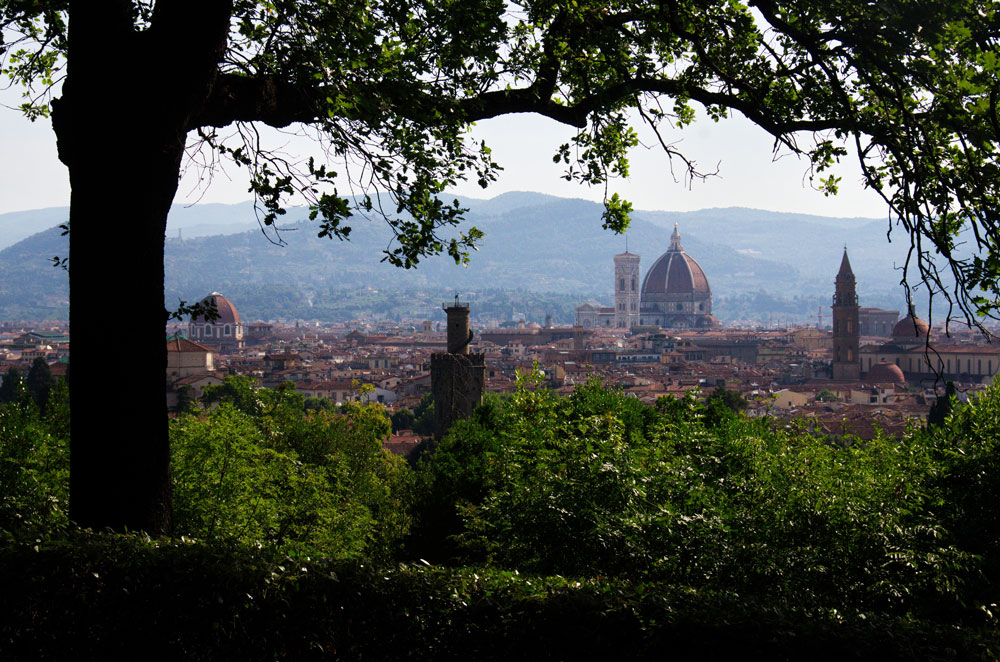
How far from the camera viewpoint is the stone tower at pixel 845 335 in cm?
6831

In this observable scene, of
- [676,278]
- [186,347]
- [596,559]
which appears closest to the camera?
[596,559]

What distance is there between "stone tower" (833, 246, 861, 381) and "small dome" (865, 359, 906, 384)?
3.57m

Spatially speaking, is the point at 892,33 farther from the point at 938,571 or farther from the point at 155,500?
the point at 155,500

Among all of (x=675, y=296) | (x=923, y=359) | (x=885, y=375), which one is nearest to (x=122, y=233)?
(x=885, y=375)

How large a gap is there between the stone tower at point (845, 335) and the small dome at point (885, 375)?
11.7 feet

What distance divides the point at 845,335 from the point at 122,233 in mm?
69932

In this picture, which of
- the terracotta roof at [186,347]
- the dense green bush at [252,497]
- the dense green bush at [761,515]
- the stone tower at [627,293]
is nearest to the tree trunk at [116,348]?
the dense green bush at [252,497]

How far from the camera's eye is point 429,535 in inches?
373

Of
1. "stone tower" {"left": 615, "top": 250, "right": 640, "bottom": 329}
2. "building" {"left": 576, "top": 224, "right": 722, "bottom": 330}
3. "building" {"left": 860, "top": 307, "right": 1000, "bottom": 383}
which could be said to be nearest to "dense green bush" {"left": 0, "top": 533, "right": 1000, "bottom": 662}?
"building" {"left": 860, "top": 307, "right": 1000, "bottom": 383}

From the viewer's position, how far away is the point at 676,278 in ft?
507

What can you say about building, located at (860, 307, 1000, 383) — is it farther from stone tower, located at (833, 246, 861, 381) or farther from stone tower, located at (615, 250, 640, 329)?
stone tower, located at (615, 250, 640, 329)

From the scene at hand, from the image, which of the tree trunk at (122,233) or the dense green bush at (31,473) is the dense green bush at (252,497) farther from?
the tree trunk at (122,233)

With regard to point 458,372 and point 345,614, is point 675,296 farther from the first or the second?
point 345,614

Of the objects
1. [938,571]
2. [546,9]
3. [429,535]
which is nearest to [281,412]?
[429,535]
